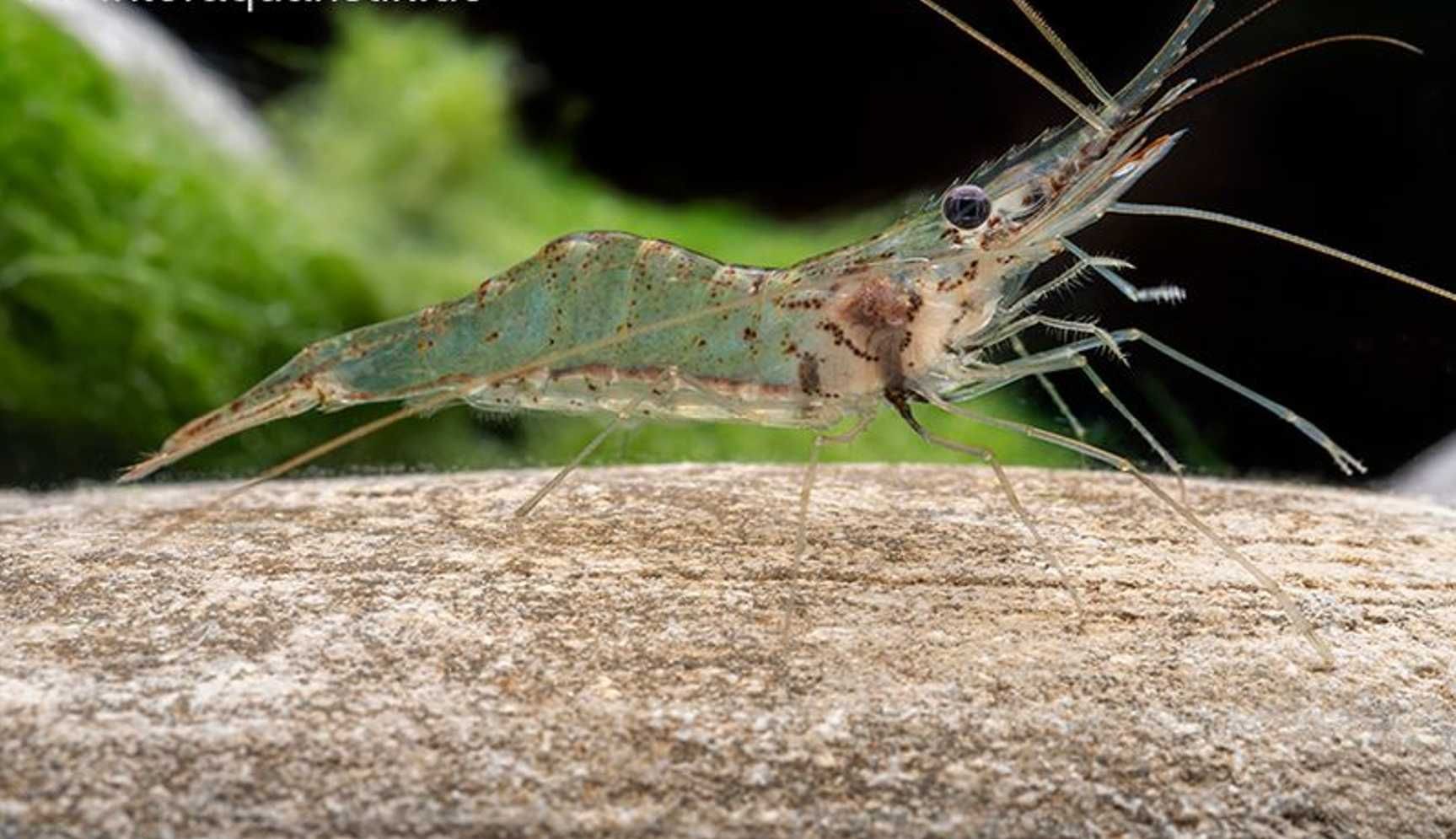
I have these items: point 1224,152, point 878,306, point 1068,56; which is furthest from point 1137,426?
point 1224,152

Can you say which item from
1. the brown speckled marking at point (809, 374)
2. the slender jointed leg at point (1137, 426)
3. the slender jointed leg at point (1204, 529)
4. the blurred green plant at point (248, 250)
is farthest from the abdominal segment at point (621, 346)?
the blurred green plant at point (248, 250)

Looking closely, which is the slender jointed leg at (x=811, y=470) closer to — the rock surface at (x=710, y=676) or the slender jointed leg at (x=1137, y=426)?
the rock surface at (x=710, y=676)

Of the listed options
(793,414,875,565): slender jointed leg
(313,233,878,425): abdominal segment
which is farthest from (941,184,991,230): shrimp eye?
(793,414,875,565): slender jointed leg

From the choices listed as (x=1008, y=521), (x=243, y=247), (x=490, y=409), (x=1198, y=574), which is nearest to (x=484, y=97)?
(x=243, y=247)

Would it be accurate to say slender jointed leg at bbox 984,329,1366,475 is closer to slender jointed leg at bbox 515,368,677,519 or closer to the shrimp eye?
the shrimp eye

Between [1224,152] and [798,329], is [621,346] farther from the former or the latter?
[1224,152]
